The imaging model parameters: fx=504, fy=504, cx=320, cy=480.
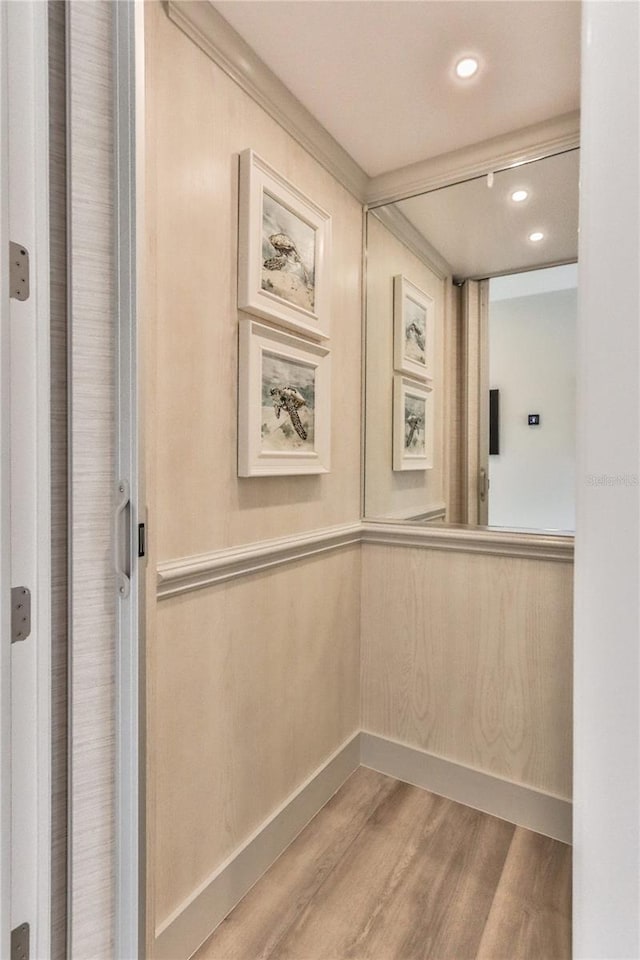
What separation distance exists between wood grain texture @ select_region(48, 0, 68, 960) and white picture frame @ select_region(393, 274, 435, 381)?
1.42 metres

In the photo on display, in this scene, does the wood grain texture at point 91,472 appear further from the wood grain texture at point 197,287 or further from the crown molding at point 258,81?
the crown molding at point 258,81

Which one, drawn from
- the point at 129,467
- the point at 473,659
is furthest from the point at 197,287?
the point at 473,659

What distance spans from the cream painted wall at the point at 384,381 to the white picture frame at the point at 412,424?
0.08 feet

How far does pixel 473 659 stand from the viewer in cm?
192

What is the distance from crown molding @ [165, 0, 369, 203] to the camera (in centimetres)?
125

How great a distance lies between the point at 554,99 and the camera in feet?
5.33

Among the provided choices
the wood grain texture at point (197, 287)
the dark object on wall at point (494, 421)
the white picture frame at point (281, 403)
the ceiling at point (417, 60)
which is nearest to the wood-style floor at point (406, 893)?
the wood grain texture at point (197, 287)

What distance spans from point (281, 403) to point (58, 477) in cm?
78

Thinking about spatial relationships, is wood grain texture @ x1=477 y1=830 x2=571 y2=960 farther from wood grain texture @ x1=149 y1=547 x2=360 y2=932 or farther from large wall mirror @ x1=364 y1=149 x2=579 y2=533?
large wall mirror @ x1=364 y1=149 x2=579 y2=533

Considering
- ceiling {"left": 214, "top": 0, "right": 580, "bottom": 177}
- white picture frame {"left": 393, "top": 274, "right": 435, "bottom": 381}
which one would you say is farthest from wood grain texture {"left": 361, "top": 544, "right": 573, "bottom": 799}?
ceiling {"left": 214, "top": 0, "right": 580, "bottom": 177}

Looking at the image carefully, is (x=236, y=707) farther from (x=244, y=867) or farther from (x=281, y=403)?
(x=281, y=403)

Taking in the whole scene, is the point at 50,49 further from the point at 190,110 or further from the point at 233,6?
the point at 233,6

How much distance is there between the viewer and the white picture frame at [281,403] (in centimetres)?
144

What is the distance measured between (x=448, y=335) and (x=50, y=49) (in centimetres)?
150
